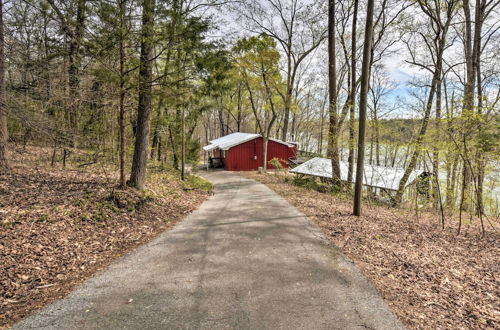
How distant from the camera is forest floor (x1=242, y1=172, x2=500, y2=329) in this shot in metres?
3.01

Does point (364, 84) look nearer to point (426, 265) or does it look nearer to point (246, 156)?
point (426, 265)

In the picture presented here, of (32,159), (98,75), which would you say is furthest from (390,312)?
(32,159)

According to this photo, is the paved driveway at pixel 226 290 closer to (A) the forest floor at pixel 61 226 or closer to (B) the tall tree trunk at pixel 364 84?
(A) the forest floor at pixel 61 226

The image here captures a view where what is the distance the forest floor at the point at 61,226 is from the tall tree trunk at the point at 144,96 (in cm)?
71

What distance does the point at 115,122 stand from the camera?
948 cm

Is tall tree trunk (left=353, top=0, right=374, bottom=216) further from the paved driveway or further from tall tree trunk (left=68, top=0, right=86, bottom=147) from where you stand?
tall tree trunk (left=68, top=0, right=86, bottom=147)

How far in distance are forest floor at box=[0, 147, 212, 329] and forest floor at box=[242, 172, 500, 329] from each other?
13.8 feet

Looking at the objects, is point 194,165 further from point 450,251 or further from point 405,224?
point 450,251

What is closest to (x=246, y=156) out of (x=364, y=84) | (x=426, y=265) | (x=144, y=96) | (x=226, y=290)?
(x=144, y=96)

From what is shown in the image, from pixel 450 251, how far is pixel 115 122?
10650 mm

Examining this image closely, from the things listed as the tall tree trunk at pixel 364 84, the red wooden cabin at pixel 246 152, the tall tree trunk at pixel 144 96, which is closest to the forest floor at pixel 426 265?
the tall tree trunk at pixel 364 84

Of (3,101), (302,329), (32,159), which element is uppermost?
(3,101)

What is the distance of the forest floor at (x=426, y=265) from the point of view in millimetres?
3014

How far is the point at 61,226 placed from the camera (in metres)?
4.66
